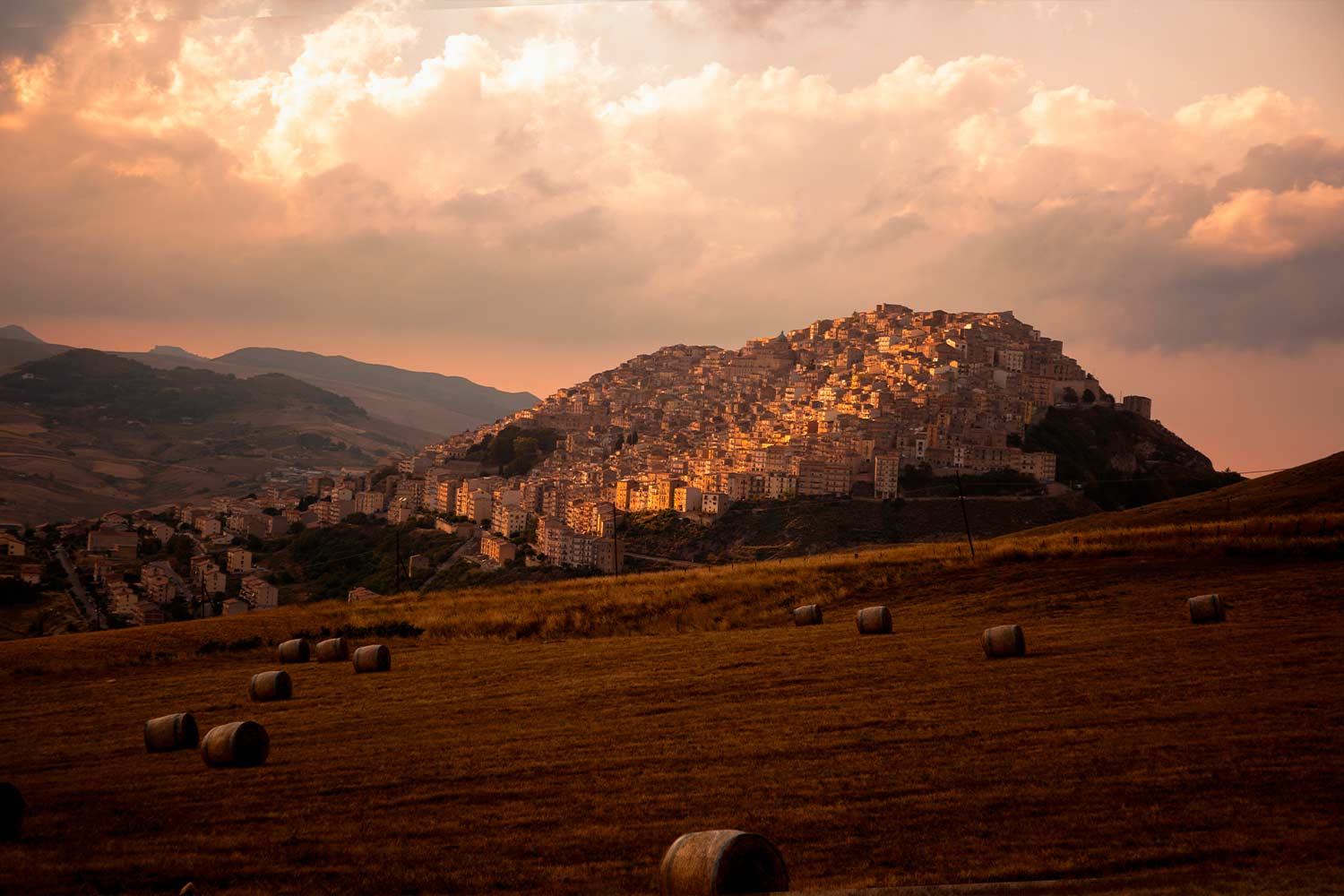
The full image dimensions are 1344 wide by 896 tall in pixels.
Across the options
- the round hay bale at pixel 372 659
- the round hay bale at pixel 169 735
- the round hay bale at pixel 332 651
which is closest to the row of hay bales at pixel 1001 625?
the round hay bale at pixel 372 659

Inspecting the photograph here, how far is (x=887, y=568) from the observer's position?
1304 inches

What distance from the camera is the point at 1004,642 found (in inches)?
693

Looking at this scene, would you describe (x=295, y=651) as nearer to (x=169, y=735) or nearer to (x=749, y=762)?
(x=169, y=735)

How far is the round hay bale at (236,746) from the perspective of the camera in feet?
41.3

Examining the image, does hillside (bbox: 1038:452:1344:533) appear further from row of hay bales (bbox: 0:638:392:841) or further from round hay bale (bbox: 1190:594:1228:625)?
row of hay bales (bbox: 0:638:392:841)

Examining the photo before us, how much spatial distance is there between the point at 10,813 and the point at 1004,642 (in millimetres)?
12869

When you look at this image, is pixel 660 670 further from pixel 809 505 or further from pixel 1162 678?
pixel 809 505

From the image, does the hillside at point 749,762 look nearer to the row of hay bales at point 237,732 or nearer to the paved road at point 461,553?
the row of hay bales at point 237,732

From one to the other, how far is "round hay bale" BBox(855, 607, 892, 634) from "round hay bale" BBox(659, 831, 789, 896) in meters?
14.9

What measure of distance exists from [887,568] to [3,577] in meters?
66.8

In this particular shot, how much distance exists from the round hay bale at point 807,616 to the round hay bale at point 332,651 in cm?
942

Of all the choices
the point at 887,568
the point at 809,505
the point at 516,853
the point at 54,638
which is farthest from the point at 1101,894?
the point at 809,505

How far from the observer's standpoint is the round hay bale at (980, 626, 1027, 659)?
1758 cm

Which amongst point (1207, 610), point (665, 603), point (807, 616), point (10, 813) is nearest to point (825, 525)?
point (665, 603)
